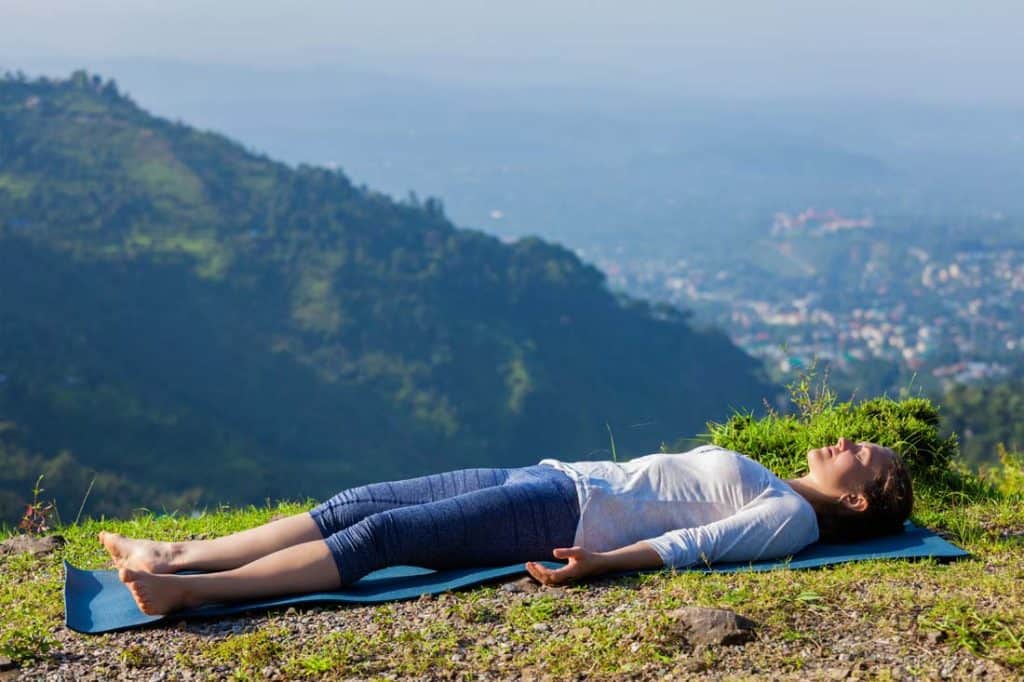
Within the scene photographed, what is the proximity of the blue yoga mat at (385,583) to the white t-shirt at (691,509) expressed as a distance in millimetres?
97

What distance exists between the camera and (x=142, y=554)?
4.32m

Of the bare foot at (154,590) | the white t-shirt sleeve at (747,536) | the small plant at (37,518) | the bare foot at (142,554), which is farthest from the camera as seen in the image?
the small plant at (37,518)

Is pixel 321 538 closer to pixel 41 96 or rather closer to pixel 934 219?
pixel 41 96

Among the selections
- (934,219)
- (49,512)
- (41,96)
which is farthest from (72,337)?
(934,219)

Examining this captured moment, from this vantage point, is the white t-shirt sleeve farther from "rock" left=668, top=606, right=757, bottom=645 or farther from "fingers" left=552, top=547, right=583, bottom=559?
"rock" left=668, top=606, right=757, bottom=645

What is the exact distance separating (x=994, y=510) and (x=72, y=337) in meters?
64.9

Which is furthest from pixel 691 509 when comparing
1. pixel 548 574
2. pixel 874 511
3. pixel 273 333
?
pixel 273 333

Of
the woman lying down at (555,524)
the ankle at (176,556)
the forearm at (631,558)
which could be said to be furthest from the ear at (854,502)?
the ankle at (176,556)

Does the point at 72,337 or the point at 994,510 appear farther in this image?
the point at 72,337

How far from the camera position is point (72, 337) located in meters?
64.4

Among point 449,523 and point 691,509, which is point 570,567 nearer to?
point 449,523

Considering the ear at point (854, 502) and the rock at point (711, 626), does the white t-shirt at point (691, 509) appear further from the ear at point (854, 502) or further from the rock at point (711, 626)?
the rock at point (711, 626)

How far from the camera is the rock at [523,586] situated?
436 cm

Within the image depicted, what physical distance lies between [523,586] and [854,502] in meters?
1.57
